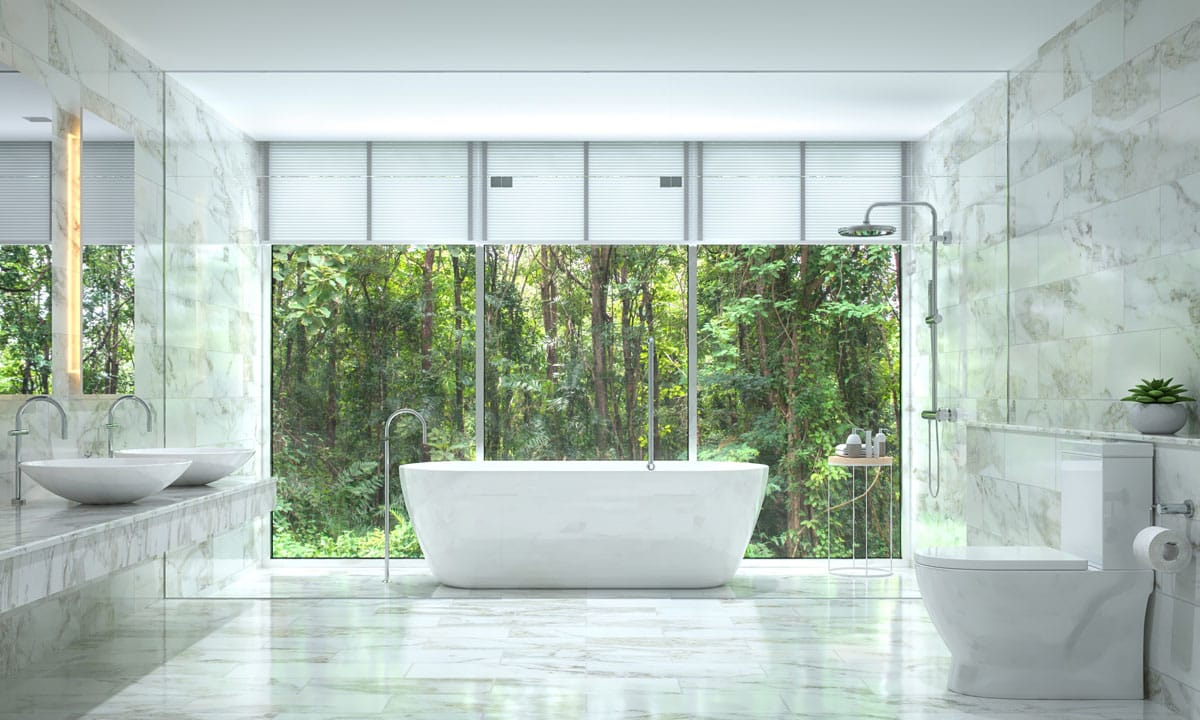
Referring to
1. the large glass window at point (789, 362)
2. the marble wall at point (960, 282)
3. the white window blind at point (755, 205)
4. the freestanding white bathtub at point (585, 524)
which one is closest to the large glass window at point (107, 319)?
the freestanding white bathtub at point (585, 524)

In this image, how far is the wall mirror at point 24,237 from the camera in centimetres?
385

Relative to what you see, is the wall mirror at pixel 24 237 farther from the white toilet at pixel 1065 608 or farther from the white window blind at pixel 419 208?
the white toilet at pixel 1065 608

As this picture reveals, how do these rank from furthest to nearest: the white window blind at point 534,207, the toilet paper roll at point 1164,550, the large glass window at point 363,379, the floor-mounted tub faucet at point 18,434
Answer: the large glass window at point 363,379, the white window blind at point 534,207, the floor-mounted tub faucet at point 18,434, the toilet paper roll at point 1164,550

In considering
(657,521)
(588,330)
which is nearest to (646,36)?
(657,521)

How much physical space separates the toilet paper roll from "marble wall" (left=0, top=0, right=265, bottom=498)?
13.0 ft

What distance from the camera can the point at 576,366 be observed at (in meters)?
7.89

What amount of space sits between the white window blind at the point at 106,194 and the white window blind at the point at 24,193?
11.0 inches

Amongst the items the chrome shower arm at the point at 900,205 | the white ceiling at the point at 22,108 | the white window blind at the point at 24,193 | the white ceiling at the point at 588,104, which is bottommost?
the white window blind at the point at 24,193

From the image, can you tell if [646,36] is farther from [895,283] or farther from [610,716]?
[895,283]

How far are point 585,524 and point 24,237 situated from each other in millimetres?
2857

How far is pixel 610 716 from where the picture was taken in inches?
133

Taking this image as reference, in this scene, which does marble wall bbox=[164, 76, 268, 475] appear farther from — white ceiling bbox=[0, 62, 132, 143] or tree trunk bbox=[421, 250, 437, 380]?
tree trunk bbox=[421, 250, 437, 380]

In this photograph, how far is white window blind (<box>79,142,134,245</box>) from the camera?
437 centimetres

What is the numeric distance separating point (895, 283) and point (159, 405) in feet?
17.8
